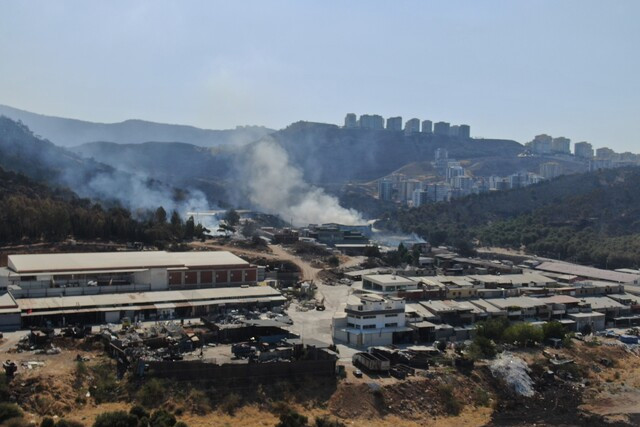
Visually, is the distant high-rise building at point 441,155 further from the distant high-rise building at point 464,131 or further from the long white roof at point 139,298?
the long white roof at point 139,298

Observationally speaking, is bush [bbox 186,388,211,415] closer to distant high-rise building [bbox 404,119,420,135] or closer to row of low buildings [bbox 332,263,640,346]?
row of low buildings [bbox 332,263,640,346]

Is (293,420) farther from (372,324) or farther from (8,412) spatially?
(372,324)

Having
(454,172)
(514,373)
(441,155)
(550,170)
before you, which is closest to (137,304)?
(514,373)

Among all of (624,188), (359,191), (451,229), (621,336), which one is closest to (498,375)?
(621,336)

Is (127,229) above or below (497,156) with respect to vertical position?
below

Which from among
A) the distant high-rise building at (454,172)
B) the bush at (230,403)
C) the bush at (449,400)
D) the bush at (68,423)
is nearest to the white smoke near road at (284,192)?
the distant high-rise building at (454,172)

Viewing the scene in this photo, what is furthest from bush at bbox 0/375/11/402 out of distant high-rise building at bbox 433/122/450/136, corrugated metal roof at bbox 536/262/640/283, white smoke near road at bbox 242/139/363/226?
distant high-rise building at bbox 433/122/450/136

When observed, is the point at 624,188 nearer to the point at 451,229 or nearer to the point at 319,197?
the point at 451,229
